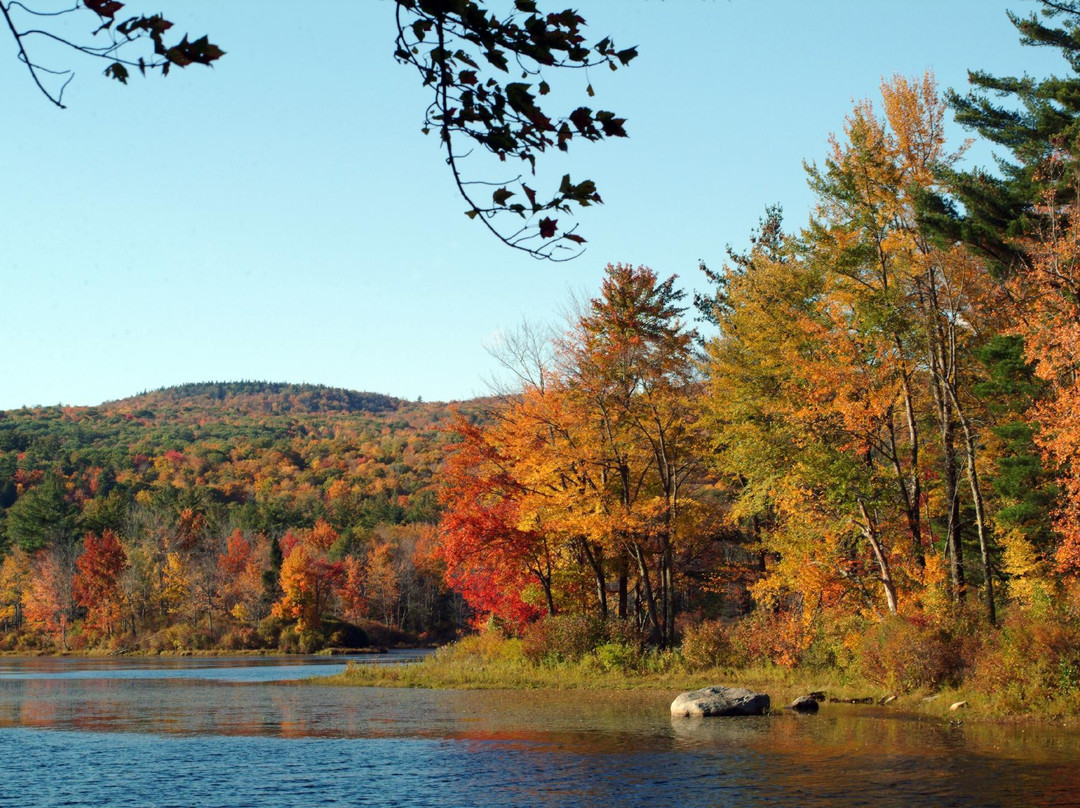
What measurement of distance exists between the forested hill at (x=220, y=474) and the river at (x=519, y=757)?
73863 mm

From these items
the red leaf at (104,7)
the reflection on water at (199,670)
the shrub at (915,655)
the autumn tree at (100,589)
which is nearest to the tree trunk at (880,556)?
the shrub at (915,655)

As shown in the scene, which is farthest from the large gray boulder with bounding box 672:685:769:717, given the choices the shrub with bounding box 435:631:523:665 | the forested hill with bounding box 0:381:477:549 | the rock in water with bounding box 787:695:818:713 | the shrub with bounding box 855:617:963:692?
the forested hill with bounding box 0:381:477:549

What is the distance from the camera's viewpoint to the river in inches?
534

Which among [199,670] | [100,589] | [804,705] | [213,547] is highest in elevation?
[213,547]

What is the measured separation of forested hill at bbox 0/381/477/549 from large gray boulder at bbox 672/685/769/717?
7495 cm

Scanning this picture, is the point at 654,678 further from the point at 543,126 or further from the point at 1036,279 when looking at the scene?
the point at 543,126

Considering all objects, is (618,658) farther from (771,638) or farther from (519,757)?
(519,757)

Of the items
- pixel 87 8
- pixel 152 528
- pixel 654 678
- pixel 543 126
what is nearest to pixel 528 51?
pixel 543 126

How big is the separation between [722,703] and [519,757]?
8060mm

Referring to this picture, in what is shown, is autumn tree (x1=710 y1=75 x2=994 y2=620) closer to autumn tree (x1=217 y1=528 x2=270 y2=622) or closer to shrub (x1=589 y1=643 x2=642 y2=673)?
shrub (x1=589 y1=643 x2=642 y2=673)

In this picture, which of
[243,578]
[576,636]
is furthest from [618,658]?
[243,578]

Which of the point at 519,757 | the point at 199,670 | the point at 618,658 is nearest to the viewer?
the point at 519,757

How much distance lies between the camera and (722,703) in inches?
936

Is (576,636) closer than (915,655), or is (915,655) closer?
(915,655)
